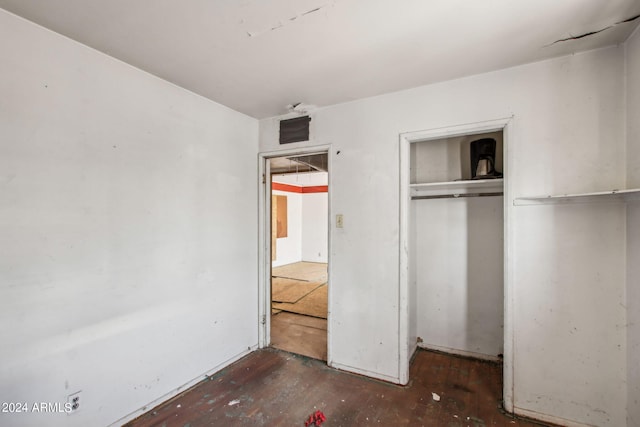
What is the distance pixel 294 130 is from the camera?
9.52 feet

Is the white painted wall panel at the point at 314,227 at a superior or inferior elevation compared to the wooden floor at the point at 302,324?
superior

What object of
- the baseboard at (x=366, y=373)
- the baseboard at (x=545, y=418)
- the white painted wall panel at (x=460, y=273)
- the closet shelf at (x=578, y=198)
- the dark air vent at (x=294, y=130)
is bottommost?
the baseboard at (x=366, y=373)

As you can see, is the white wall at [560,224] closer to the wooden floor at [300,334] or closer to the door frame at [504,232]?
the door frame at [504,232]

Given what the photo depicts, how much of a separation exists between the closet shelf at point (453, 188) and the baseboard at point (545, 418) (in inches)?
68.6

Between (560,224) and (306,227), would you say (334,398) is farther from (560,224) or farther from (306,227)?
(306,227)

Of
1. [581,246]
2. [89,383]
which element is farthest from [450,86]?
[89,383]

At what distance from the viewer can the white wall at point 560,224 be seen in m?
1.80

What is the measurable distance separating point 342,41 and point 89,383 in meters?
2.65

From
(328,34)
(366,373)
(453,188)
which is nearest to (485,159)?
(453,188)

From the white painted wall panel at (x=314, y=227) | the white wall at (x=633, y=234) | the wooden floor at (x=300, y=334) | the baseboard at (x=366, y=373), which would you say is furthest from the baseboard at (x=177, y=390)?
the white painted wall panel at (x=314, y=227)

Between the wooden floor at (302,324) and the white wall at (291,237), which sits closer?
the wooden floor at (302,324)

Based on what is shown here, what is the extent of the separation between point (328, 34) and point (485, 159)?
1732 millimetres

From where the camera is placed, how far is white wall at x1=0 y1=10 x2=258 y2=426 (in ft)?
4.97

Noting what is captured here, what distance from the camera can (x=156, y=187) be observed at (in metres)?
2.15
